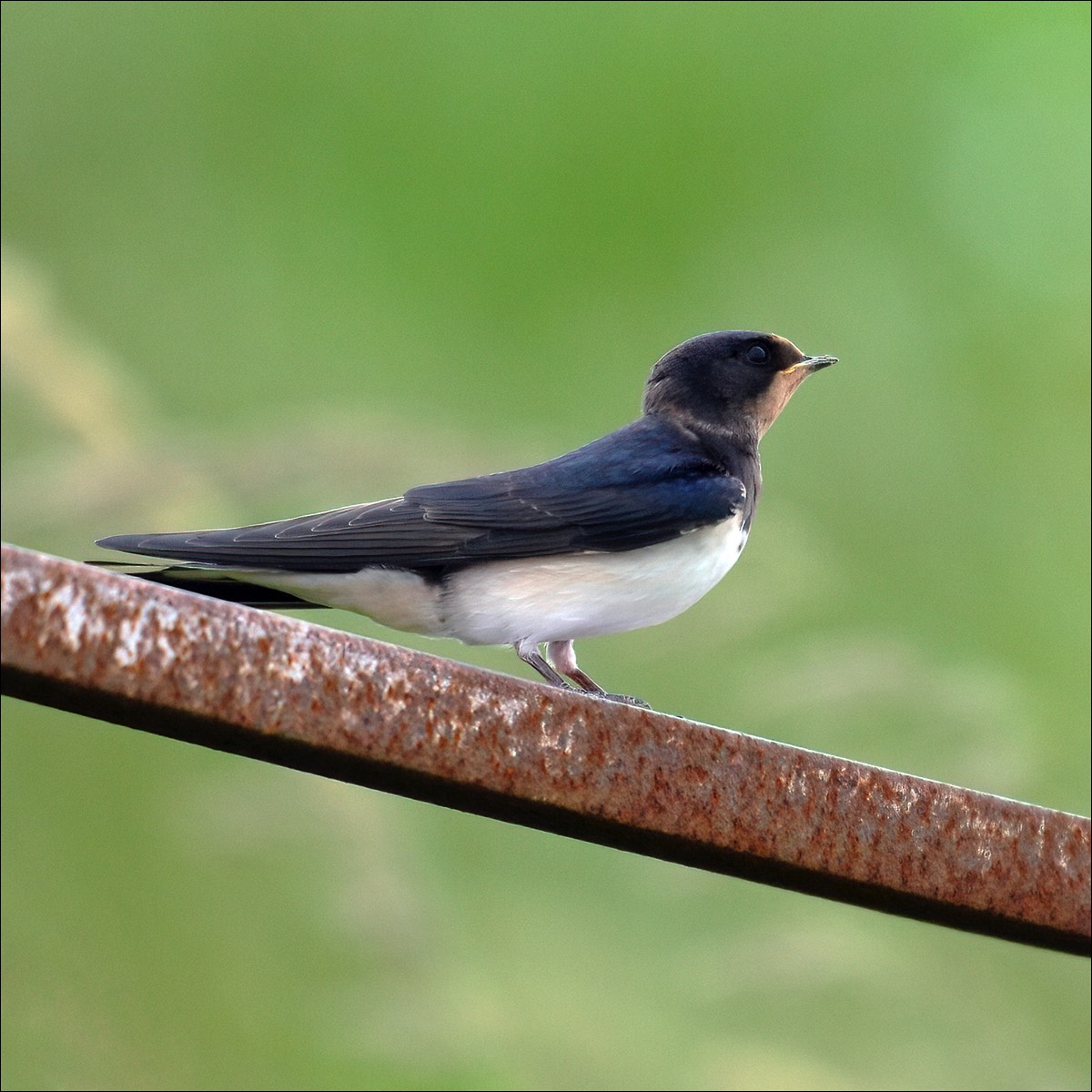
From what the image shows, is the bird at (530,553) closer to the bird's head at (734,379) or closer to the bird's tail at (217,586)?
the bird's tail at (217,586)

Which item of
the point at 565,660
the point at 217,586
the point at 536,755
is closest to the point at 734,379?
the point at 565,660

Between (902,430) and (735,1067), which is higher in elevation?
(902,430)

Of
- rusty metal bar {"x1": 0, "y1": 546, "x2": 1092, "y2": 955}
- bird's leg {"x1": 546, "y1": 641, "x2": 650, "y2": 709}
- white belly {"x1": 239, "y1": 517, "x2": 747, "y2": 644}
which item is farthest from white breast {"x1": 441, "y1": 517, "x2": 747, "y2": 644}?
rusty metal bar {"x1": 0, "y1": 546, "x2": 1092, "y2": 955}

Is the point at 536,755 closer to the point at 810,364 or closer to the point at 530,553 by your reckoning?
the point at 530,553

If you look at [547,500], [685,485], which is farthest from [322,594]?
[685,485]

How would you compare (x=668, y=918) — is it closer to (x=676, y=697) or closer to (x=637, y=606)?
(x=676, y=697)

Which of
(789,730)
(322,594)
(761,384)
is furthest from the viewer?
(789,730)

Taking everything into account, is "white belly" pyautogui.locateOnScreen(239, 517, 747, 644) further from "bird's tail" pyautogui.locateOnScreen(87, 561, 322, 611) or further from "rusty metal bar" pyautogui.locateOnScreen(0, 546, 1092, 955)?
"rusty metal bar" pyautogui.locateOnScreen(0, 546, 1092, 955)
